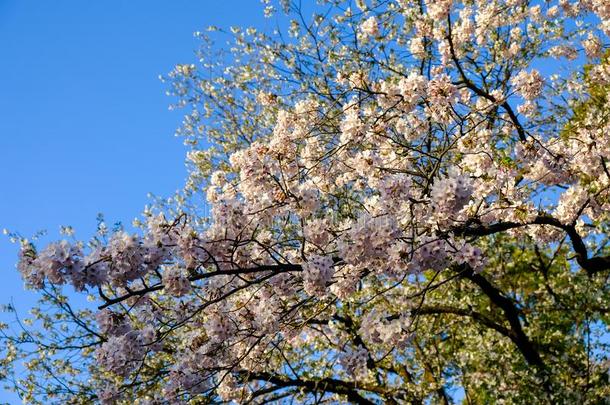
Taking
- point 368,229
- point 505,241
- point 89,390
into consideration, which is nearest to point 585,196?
point 368,229

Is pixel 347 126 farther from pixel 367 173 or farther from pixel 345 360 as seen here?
pixel 345 360

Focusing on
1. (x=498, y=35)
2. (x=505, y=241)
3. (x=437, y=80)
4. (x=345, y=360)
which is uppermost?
(x=498, y=35)

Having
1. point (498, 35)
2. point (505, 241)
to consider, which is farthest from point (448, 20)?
point (505, 241)

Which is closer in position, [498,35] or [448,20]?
[448,20]

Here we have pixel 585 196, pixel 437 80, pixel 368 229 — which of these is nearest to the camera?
pixel 368 229

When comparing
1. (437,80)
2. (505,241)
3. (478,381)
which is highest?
(505,241)

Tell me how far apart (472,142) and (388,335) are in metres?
3.16

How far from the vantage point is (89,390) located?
11359 millimetres

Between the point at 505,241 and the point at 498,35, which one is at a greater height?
the point at 498,35

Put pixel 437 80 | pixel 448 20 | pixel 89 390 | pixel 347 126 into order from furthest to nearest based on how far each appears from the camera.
→ pixel 89 390 < pixel 448 20 < pixel 347 126 < pixel 437 80

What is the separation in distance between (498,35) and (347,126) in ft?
18.3

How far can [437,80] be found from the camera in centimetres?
724

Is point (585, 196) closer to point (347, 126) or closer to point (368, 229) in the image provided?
point (347, 126)

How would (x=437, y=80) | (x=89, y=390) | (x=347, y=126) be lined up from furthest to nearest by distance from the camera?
(x=89, y=390)
(x=347, y=126)
(x=437, y=80)
